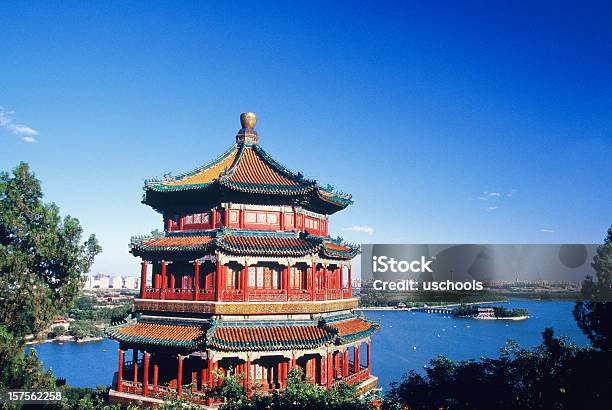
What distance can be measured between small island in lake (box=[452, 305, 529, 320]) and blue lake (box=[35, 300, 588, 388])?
2388 mm

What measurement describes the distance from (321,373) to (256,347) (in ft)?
11.1

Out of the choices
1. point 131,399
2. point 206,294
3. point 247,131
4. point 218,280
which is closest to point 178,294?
point 206,294

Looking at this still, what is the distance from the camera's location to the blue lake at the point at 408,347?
6438 cm

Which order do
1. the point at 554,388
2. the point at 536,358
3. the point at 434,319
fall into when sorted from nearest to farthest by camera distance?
1. the point at 554,388
2. the point at 536,358
3. the point at 434,319

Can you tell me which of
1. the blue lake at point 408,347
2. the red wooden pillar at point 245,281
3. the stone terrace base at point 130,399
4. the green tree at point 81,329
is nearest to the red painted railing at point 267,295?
the red wooden pillar at point 245,281

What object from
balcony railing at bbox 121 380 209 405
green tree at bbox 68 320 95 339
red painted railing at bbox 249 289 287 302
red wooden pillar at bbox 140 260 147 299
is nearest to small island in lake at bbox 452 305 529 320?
green tree at bbox 68 320 95 339

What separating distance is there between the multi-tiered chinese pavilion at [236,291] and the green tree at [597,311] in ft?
29.9

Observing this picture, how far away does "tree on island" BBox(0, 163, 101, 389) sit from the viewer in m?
25.2

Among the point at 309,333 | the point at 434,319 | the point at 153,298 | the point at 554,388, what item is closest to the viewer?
the point at 554,388

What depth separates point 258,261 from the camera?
68.5 feet

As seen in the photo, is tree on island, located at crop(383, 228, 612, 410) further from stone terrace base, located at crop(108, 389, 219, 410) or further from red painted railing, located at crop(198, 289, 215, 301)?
stone terrace base, located at crop(108, 389, 219, 410)

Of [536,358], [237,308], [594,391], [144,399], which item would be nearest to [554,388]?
[594,391]

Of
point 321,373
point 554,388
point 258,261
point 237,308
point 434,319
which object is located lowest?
point 434,319

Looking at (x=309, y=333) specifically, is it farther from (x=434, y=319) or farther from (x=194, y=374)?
(x=434, y=319)
